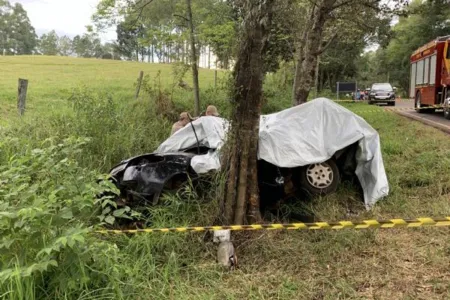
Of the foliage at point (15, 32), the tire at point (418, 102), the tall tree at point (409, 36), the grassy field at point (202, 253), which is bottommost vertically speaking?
the grassy field at point (202, 253)

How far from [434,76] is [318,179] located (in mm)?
12719

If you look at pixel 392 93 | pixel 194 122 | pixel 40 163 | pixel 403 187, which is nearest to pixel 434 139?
pixel 403 187

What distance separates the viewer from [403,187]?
→ 579 cm

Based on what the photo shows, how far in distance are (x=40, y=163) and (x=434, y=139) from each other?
25.5ft

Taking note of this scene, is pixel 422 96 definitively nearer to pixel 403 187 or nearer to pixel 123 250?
pixel 403 187

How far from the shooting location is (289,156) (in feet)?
15.7

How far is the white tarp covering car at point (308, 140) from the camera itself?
187 inches

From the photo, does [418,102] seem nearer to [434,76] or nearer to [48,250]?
[434,76]

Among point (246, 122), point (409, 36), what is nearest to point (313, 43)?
point (246, 122)

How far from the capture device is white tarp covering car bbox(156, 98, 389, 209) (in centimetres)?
475

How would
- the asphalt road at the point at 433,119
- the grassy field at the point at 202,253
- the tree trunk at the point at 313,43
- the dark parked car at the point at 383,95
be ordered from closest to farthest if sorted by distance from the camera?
1. the grassy field at the point at 202,253
2. the tree trunk at the point at 313,43
3. the asphalt road at the point at 433,119
4. the dark parked car at the point at 383,95

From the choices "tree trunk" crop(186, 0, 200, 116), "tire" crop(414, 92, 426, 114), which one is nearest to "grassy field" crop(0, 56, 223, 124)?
"tree trunk" crop(186, 0, 200, 116)

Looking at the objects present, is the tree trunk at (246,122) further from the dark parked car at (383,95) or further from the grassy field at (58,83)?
the dark parked car at (383,95)

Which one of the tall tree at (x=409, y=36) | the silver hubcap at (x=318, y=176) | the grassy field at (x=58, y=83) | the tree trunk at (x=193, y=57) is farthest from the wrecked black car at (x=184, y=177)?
the tall tree at (x=409, y=36)
